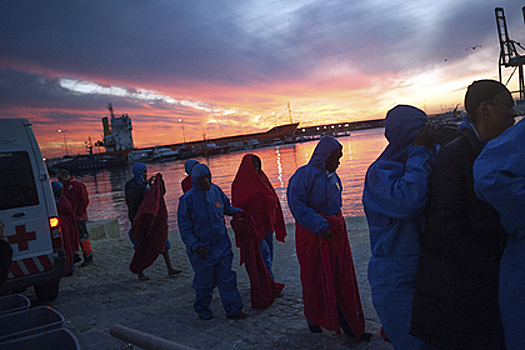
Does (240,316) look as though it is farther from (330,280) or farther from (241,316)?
(330,280)

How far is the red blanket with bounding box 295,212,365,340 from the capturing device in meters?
3.19

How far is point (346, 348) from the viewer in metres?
3.16

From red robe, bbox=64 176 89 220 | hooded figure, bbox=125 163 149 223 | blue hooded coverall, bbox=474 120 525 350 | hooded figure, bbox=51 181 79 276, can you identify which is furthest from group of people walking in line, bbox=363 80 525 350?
red robe, bbox=64 176 89 220

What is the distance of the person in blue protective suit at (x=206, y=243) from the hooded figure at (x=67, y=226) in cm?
346

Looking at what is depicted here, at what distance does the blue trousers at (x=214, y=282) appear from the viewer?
402 centimetres

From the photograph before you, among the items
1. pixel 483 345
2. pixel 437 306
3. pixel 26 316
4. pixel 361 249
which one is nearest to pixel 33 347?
pixel 26 316

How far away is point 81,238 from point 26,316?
514 centimetres

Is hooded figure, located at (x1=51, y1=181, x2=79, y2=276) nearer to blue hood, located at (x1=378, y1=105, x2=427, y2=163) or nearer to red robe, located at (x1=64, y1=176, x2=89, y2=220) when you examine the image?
red robe, located at (x1=64, y1=176, x2=89, y2=220)

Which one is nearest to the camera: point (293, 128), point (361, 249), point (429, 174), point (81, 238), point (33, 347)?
point (429, 174)

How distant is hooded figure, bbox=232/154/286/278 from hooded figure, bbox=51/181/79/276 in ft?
11.2

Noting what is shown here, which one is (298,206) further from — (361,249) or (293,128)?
(293,128)

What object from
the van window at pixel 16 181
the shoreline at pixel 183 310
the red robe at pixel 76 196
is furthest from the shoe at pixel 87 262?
the van window at pixel 16 181

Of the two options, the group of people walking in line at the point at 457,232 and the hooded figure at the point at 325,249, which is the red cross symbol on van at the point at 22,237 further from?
the group of people walking in line at the point at 457,232

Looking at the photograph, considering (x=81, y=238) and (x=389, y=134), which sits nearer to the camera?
(x=389, y=134)
